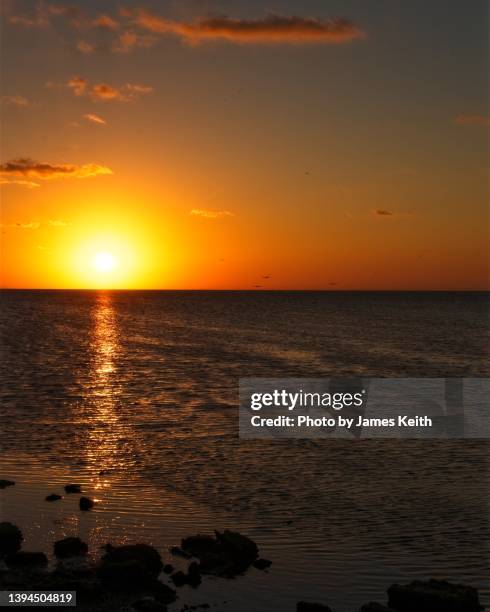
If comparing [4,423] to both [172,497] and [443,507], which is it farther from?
[443,507]

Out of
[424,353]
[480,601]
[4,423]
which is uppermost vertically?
[424,353]

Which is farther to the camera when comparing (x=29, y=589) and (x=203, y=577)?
(x=203, y=577)

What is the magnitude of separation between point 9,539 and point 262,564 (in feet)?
24.4

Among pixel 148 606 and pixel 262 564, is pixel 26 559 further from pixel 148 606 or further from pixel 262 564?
pixel 262 564

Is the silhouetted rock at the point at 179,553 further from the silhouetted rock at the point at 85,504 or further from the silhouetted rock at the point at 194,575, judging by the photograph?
the silhouetted rock at the point at 85,504

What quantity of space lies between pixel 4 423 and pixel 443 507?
26.2m

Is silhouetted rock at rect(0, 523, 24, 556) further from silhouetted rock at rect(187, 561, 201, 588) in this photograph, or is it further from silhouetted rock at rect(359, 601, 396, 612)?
silhouetted rock at rect(359, 601, 396, 612)

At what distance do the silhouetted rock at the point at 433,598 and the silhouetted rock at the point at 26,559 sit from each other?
31.4 ft

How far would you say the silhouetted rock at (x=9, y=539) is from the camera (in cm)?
2189

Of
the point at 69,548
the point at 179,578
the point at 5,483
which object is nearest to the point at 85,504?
the point at 5,483

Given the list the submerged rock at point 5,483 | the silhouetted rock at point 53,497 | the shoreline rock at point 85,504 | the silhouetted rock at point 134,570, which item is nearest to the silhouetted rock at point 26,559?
the silhouetted rock at point 134,570

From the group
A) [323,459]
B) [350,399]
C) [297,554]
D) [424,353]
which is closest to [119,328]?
[424,353]

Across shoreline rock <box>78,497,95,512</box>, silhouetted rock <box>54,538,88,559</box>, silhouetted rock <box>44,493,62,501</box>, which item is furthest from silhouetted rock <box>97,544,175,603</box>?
silhouetted rock <box>44,493,62,501</box>

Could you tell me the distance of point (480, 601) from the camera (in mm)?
19484
